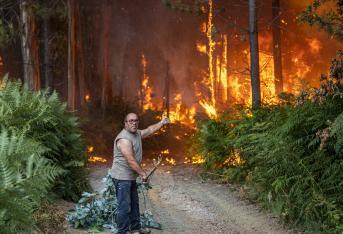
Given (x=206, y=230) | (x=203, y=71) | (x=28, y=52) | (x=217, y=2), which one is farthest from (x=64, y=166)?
(x=203, y=71)

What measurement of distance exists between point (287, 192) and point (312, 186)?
32.2 inches

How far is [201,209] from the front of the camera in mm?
12250

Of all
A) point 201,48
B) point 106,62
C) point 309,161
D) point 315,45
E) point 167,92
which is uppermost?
point 201,48

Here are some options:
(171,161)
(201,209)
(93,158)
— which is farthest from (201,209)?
(93,158)

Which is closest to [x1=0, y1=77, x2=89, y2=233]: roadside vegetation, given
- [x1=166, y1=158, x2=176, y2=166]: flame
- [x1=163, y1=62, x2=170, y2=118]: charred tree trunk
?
[x1=166, y1=158, x2=176, y2=166]: flame

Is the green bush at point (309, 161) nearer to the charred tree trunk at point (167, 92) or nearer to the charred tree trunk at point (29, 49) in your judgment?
the charred tree trunk at point (29, 49)

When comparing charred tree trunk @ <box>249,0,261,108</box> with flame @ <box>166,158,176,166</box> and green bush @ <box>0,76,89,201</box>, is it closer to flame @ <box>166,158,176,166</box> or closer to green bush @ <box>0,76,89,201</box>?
flame @ <box>166,158,176,166</box>

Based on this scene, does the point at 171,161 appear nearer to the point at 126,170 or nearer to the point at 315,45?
the point at 126,170

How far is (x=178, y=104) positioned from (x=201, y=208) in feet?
82.3

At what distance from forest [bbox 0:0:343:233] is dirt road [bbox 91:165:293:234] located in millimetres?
348

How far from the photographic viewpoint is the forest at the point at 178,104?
8.91 metres

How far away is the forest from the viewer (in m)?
8.91

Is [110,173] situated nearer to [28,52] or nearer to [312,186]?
[312,186]

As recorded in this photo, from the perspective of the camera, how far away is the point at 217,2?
34.2 m
